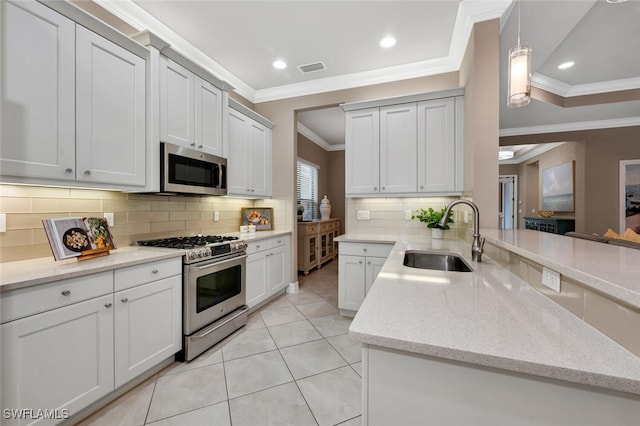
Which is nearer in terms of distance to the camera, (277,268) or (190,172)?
(190,172)

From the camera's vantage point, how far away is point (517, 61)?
1.83 metres

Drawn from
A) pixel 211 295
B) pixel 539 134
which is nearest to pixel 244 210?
pixel 211 295

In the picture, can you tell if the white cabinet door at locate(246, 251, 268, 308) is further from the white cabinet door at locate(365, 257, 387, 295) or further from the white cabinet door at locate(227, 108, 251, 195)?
the white cabinet door at locate(365, 257, 387, 295)

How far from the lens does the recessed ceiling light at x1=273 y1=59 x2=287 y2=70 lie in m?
3.08

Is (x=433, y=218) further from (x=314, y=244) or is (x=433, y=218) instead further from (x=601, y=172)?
(x=601, y=172)

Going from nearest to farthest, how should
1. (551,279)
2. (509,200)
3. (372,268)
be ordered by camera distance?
(551,279), (372,268), (509,200)

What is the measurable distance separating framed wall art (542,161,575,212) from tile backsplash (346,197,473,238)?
4.57 meters

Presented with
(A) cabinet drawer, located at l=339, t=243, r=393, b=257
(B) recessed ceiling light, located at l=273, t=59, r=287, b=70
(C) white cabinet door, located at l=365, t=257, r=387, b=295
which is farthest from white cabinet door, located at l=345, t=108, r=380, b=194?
(B) recessed ceiling light, located at l=273, t=59, r=287, b=70

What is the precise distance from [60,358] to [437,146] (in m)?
3.37

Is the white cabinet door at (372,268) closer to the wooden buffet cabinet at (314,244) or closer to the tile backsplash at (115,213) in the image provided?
the tile backsplash at (115,213)

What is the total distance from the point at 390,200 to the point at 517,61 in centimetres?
178

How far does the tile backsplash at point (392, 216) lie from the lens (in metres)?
3.07

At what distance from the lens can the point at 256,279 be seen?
2.98 metres

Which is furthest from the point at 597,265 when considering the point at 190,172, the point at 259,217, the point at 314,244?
the point at 314,244
